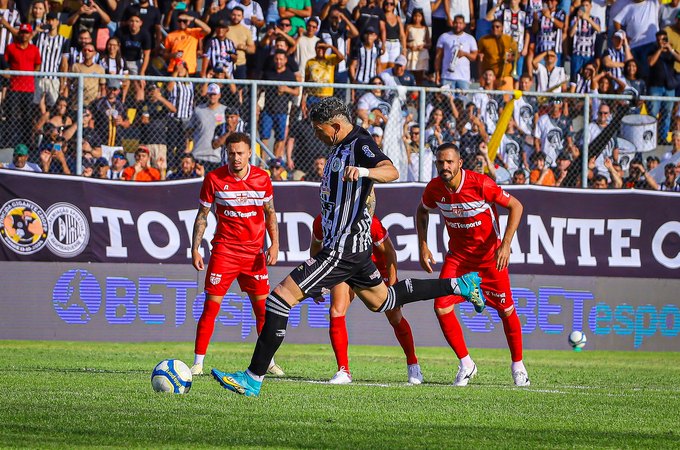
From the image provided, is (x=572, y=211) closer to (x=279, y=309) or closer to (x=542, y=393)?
(x=542, y=393)

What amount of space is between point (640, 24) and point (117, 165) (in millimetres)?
11025

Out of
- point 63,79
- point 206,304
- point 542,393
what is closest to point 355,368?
point 206,304

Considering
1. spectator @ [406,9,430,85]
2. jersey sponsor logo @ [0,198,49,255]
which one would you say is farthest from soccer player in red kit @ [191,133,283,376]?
spectator @ [406,9,430,85]

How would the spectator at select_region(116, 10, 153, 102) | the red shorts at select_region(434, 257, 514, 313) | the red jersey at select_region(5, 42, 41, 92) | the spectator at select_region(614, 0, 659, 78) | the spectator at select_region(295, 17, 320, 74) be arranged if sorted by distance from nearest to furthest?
1. the red shorts at select_region(434, 257, 514, 313)
2. the red jersey at select_region(5, 42, 41, 92)
3. the spectator at select_region(116, 10, 153, 102)
4. the spectator at select_region(295, 17, 320, 74)
5. the spectator at select_region(614, 0, 659, 78)

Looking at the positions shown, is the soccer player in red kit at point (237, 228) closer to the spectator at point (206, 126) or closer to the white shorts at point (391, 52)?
the spectator at point (206, 126)

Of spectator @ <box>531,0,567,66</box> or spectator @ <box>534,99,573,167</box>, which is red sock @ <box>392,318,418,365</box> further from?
spectator @ <box>531,0,567,66</box>

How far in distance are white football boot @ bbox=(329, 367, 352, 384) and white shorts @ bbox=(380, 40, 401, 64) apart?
9981mm

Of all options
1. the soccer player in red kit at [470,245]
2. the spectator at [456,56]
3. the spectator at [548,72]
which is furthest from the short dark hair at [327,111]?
the spectator at [548,72]

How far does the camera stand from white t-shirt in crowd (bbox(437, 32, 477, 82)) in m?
20.1

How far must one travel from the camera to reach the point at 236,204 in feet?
39.9

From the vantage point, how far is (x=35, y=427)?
7.32 metres

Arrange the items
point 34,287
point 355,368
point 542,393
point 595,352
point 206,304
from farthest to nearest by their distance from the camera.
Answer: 1. point 595,352
2. point 34,287
3. point 355,368
4. point 206,304
5. point 542,393

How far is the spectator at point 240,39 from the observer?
1925 cm

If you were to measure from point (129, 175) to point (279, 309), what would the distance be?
8225 mm
